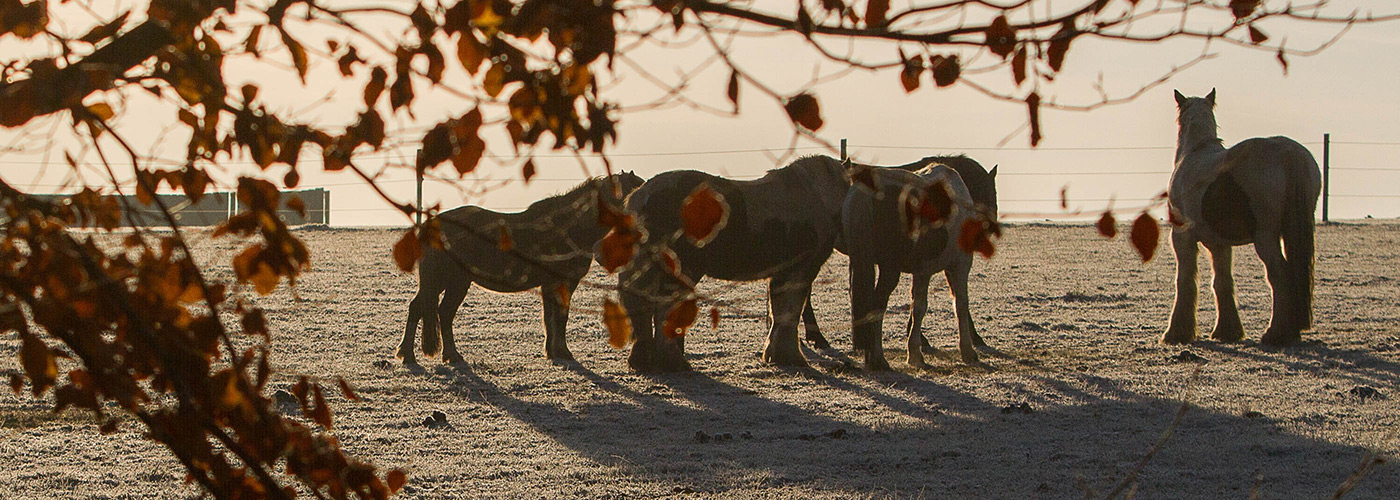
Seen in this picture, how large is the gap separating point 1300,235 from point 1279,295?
1.40 ft

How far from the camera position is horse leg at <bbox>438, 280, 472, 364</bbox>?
28.2 feet

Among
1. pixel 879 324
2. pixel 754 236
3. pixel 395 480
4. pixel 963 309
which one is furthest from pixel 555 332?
pixel 395 480

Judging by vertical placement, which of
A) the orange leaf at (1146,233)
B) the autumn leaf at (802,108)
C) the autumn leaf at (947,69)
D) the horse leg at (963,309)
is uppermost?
the autumn leaf at (947,69)

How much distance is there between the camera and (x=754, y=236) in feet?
27.0

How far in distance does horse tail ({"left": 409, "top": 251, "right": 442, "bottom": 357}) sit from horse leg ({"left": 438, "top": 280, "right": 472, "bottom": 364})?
0.06 meters

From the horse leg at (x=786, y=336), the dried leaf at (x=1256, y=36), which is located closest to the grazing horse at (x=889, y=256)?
the horse leg at (x=786, y=336)

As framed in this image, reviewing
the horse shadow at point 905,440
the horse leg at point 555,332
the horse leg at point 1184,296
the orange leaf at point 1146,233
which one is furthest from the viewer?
the horse leg at point 1184,296

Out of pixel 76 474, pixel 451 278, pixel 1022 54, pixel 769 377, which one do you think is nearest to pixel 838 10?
pixel 1022 54

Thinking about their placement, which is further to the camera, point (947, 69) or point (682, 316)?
point (947, 69)

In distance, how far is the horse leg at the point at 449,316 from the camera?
861cm

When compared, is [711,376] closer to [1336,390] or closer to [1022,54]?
[1336,390]

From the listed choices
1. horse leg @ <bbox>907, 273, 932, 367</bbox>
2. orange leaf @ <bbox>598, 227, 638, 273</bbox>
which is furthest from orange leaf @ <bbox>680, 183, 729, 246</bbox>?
horse leg @ <bbox>907, 273, 932, 367</bbox>

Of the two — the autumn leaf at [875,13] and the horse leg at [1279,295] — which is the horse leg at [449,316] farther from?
the autumn leaf at [875,13]

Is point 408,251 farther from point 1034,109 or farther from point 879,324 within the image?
point 879,324
